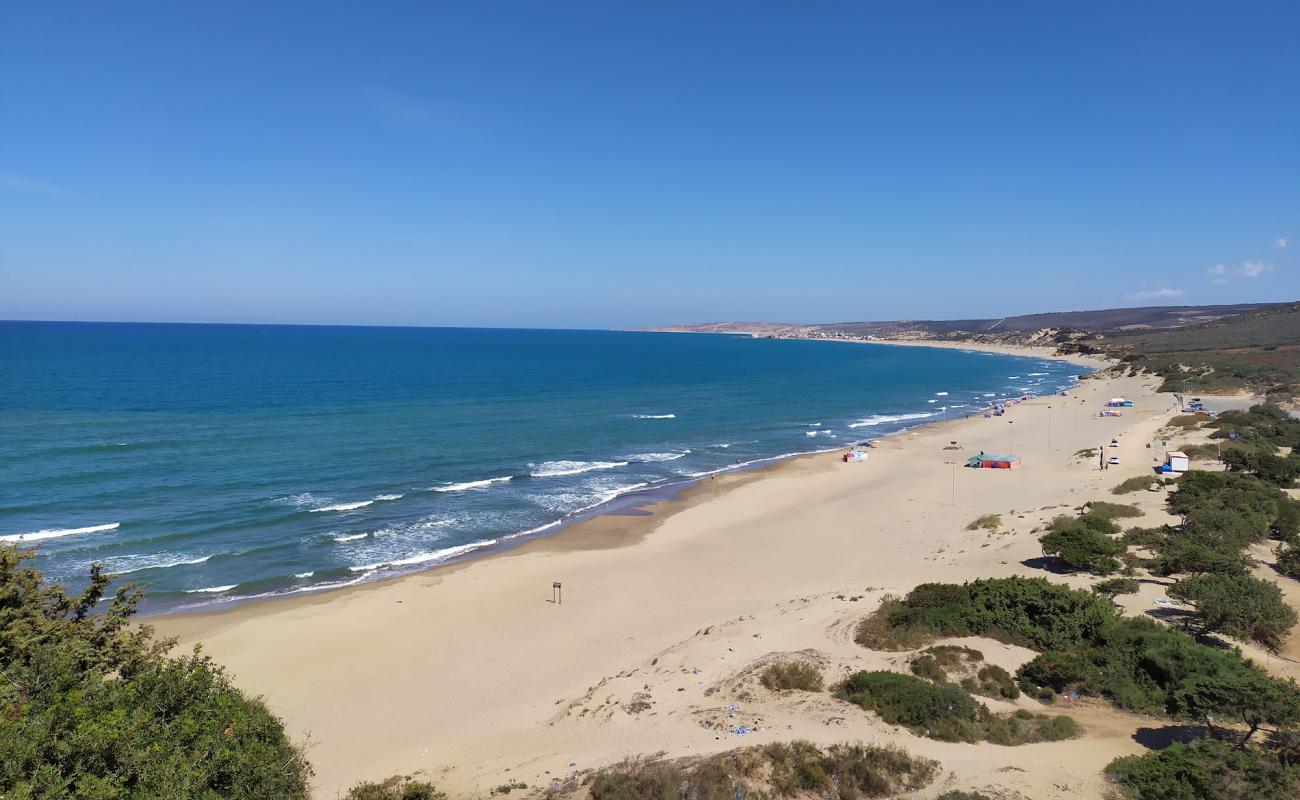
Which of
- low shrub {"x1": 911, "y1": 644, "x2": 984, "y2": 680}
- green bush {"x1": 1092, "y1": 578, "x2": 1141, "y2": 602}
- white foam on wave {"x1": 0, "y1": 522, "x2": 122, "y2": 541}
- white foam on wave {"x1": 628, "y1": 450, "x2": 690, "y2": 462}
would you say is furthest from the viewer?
white foam on wave {"x1": 628, "y1": 450, "x2": 690, "y2": 462}

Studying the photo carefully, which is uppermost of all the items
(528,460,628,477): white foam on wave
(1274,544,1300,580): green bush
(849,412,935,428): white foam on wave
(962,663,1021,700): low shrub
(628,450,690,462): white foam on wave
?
(1274,544,1300,580): green bush

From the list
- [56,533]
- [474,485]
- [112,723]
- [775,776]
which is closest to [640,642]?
[775,776]

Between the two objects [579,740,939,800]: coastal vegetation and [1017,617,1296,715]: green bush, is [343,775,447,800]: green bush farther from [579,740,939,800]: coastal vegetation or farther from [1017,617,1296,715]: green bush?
[1017,617,1296,715]: green bush

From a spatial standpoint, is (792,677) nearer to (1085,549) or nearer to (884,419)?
(1085,549)

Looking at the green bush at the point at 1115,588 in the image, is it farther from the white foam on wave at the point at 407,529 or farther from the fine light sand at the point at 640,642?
the white foam on wave at the point at 407,529

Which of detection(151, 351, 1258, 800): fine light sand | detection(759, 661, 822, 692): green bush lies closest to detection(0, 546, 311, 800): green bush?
detection(151, 351, 1258, 800): fine light sand

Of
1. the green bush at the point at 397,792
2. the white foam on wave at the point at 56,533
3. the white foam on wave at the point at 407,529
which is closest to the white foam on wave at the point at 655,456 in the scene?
the white foam on wave at the point at 407,529
